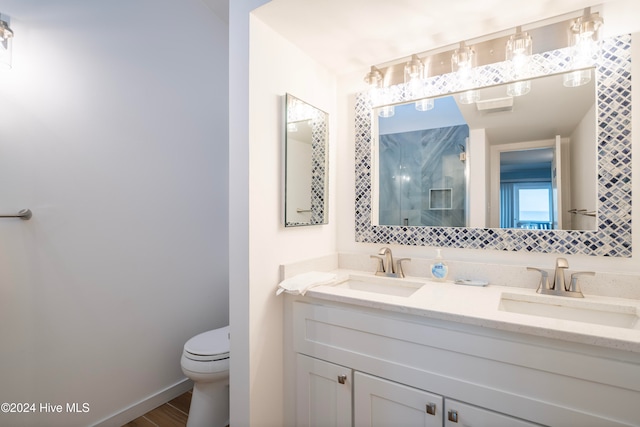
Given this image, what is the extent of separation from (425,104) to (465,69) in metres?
0.24

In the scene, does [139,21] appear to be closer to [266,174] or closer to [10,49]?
[10,49]

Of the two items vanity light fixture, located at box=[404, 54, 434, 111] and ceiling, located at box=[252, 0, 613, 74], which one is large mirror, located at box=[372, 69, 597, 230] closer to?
vanity light fixture, located at box=[404, 54, 434, 111]

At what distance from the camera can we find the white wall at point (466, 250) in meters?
1.20

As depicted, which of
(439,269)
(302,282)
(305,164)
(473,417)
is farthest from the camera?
(305,164)

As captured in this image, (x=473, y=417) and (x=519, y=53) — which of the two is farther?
(x=519, y=53)

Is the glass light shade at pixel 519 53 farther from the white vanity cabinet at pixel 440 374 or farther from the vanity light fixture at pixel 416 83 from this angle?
the white vanity cabinet at pixel 440 374

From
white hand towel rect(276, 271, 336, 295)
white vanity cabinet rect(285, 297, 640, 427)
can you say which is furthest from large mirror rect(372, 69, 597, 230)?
white vanity cabinet rect(285, 297, 640, 427)

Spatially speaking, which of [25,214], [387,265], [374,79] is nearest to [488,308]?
[387,265]

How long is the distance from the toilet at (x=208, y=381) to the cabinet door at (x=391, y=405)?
765 millimetres

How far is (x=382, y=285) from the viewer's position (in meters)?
1.57

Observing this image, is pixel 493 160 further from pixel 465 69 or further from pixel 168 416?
pixel 168 416

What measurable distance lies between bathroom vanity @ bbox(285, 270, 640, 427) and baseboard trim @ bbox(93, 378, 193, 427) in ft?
3.36

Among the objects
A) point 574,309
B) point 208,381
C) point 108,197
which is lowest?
point 208,381

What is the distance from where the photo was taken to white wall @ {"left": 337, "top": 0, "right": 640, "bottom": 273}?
1.20 m
